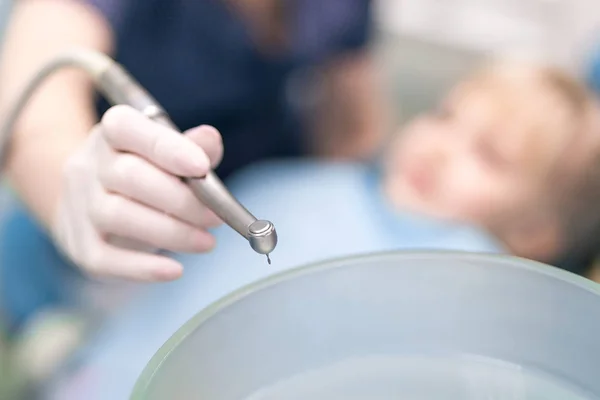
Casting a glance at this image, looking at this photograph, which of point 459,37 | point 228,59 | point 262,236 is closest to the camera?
point 262,236

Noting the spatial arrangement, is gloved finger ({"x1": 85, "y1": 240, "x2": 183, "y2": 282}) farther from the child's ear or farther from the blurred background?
the blurred background

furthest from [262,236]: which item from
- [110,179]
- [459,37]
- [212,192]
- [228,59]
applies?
[459,37]

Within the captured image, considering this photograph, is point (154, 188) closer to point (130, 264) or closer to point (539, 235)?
point (130, 264)

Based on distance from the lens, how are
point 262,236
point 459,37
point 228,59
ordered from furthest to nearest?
point 459,37
point 228,59
point 262,236

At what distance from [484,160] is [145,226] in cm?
73

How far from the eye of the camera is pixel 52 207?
1.93ft

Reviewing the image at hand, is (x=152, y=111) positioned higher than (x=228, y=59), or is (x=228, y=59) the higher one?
(x=228, y=59)

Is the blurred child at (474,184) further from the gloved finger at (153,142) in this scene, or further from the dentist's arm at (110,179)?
the gloved finger at (153,142)

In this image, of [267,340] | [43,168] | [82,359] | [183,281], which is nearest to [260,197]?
[183,281]

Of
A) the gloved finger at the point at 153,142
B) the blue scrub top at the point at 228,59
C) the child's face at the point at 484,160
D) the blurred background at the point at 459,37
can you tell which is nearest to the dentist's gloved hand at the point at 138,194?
the gloved finger at the point at 153,142

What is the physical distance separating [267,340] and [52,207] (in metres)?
0.34

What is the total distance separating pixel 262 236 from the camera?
309 mm

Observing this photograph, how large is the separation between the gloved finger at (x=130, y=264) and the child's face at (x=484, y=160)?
0.66 metres

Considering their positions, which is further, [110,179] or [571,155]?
[571,155]
